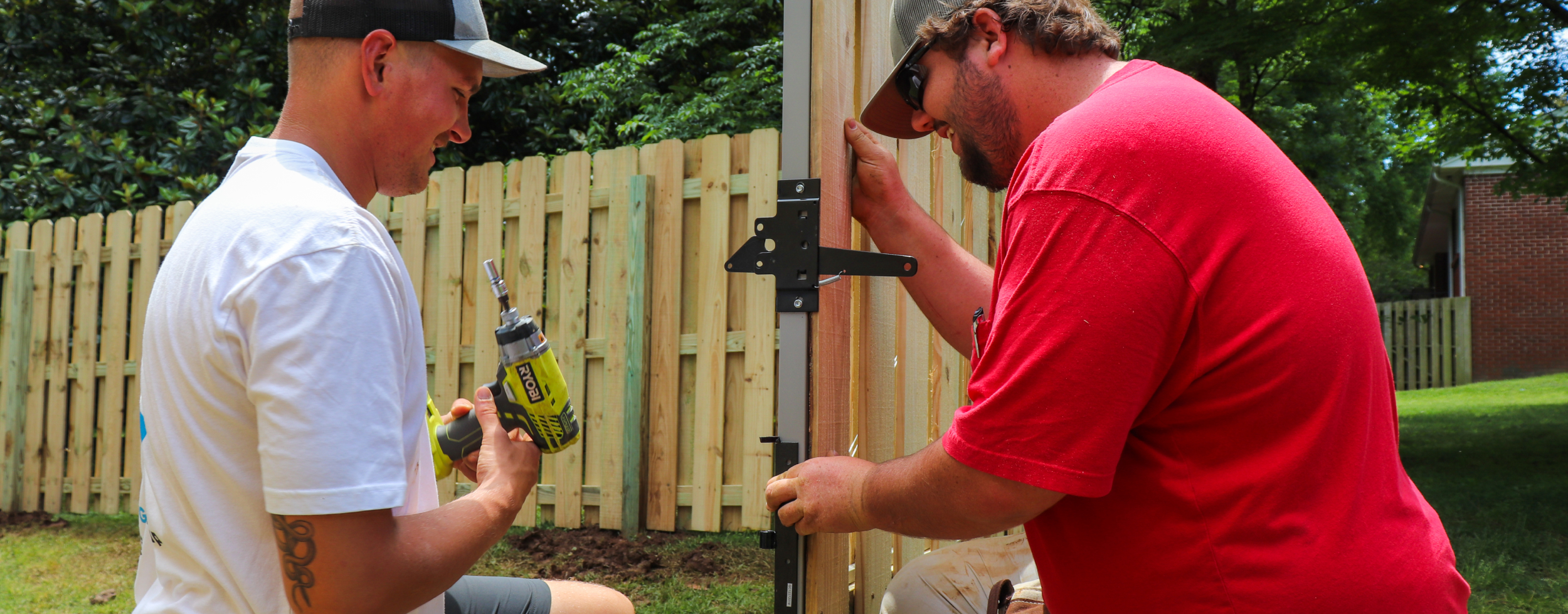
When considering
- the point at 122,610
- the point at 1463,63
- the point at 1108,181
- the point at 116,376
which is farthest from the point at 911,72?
the point at 1463,63

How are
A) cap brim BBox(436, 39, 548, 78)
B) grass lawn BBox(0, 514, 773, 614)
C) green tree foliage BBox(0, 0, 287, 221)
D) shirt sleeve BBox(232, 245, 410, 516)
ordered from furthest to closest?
green tree foliage BBox(0, 0, 287, 221), grass lawn BBox(0, 514, 773, 614), cap brim BBox(436, 39, 548, 78), shirt sleeve BBox(232, 245, 410, 516)

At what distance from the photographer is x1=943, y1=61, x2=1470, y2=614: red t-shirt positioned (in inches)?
50.2

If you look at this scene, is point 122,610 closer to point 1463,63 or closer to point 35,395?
point 35,395

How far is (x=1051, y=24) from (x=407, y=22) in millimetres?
1134

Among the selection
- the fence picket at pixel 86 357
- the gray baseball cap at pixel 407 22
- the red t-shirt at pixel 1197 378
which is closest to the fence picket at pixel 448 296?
the fence picket at pixel 86 357

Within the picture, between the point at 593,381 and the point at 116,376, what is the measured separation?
4.03 m

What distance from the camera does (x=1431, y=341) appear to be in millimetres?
19391

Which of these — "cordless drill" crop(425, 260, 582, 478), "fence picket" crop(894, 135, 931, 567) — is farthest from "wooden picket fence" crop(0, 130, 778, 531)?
"cordless drill" crop(425, 260, 582, 478)

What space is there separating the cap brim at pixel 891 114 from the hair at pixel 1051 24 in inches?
8.3

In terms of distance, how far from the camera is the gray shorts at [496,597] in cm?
209

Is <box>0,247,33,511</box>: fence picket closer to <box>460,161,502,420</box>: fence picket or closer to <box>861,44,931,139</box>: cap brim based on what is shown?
<box>460,161,502,420</box>: fence picket

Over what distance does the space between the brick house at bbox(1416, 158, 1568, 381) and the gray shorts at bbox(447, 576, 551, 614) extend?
73.6 feet

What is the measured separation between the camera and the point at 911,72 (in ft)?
6.44

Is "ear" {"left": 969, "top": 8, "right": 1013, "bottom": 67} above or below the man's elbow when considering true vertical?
above
